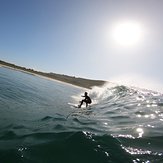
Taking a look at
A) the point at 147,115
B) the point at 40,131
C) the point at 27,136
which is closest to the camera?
the point at 27,136

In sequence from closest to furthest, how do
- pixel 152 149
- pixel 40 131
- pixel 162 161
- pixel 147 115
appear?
pixel 162 161, pixel 152 149, pixel 40 131, pixel 147 115

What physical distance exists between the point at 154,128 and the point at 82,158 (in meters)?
5.11

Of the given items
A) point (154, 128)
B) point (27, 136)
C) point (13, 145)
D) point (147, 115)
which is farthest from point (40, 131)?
point (147, 115)

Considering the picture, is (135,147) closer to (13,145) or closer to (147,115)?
(13,145)

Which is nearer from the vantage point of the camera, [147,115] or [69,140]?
[69,140]

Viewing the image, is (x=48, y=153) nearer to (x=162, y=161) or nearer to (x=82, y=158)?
(x=82, y=158)

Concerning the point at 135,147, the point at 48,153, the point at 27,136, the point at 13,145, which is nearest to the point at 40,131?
the point at 27,136

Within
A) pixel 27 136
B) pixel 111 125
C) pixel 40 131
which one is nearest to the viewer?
pixel 27 136

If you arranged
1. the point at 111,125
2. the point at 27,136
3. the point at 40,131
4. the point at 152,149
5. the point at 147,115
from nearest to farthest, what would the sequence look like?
the point at 152,149, the point at 27,136, the point at 40,131, the point at 111,125, the point at 147,115

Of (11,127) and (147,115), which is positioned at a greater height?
(147,115)

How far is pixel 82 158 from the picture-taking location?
26.5 ft

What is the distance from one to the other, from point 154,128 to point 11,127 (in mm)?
6930

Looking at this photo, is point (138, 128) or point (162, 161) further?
point (138, 128)

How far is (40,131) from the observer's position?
37.9 ft
